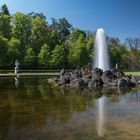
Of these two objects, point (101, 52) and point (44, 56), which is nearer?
point (101, 52)

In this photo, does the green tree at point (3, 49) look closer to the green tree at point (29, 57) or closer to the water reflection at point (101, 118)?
the green tree at point (29, 57)

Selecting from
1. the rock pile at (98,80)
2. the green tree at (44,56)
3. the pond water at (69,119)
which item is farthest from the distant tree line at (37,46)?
the pond water at (69,119)

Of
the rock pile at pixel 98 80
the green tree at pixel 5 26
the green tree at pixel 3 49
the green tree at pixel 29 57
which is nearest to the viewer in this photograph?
the rock pile at pixel 98 80

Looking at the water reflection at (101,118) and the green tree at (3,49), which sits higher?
the green tree at (3,49)

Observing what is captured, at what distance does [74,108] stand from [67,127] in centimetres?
512

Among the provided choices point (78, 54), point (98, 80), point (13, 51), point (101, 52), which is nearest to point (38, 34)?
point (78, 54)

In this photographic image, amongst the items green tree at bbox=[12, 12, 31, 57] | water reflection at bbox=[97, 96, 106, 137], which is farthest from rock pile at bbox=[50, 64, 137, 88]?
green tree at bbox=[12, 12, 31, 57]

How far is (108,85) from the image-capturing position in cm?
3556

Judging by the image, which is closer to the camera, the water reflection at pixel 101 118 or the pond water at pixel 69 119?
the pond water at pixel 69 119

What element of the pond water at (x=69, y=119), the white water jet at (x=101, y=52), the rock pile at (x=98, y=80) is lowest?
the pond water at (x=69, y=119)

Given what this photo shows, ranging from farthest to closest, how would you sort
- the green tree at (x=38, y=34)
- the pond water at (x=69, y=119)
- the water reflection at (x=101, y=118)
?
the green tree at (x=38, y=34)
the water reflection at (x=101, y=118)
the pond water at (x=69, y=119)

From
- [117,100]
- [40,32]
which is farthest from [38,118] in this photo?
[40,32]

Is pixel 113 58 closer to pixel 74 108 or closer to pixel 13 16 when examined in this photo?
pixel 13 16

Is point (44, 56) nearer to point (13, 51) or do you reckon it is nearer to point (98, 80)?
point (13, 51)
